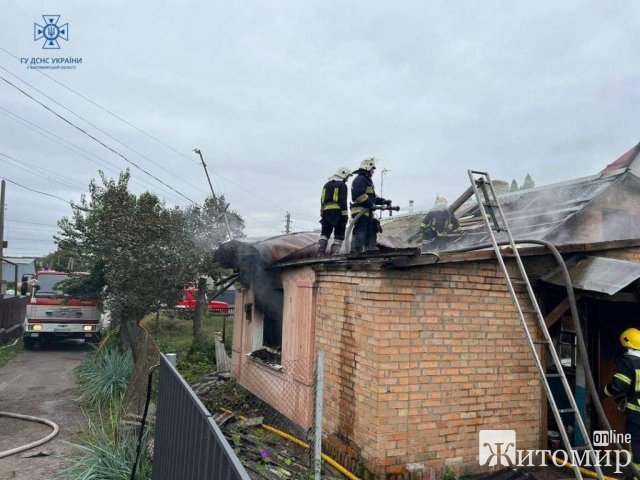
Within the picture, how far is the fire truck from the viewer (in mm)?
13961

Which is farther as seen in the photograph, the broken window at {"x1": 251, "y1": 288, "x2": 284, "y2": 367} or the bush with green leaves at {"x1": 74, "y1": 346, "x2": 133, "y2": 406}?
the bush with green leaves at {"x1": 74, "y1": 346, "x2": 133, "y2": 406}

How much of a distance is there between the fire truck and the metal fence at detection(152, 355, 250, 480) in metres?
11.2

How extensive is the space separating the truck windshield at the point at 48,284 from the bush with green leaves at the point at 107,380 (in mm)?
5615

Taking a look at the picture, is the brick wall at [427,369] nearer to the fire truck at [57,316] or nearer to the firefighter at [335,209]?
the firefighter at [335,209]

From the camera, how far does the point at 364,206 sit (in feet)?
22.3

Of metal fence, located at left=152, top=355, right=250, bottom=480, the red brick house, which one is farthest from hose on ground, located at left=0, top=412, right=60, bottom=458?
the red brick house

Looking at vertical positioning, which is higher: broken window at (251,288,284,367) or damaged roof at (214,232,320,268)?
damaged roof at (214,232,320,268)

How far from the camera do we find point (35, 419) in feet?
24.3

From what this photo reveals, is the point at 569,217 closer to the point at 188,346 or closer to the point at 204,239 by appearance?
the point at 204,239

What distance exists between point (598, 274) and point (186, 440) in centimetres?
435

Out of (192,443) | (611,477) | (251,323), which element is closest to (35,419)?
(251,323)

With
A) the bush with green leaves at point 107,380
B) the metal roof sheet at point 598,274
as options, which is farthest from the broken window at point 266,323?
the metal roof sheet at point 598,274

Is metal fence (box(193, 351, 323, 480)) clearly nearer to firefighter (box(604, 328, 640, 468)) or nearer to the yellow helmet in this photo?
firefighter (box(604, 328, 640, 468))

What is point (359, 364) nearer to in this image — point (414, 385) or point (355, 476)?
point (414, 385)
